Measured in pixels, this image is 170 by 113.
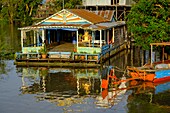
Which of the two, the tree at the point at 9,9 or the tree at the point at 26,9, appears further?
the tree at the point at 9,9

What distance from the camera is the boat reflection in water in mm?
20719

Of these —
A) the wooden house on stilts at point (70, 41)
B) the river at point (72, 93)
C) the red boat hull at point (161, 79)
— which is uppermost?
the wooden house on stilts at point (70, 41)

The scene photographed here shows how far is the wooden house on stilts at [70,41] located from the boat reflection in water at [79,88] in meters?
2.34

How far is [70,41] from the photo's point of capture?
40.7 metres

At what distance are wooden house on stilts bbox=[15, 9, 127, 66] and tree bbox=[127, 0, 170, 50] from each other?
3.36 metres

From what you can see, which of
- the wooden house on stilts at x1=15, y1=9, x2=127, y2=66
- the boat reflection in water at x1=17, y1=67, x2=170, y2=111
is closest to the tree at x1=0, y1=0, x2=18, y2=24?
the wooden house on stilts at x1=15, y1=9, x2=127, y2=66

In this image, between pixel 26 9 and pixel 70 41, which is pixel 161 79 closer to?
pixel 70 41

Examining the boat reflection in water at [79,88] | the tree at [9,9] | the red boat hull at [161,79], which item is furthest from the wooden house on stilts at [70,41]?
the tree at [9,9]

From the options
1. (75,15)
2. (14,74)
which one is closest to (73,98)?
(14,74)

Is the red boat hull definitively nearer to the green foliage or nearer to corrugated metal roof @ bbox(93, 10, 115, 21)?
corrugated metal roof @ bbox(93, 10, 115, 21)

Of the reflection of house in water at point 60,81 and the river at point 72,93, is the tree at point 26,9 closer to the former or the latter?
the reflection of house in water at point 60,81

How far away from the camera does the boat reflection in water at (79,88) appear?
20.7 metres

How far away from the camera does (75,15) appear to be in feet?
114

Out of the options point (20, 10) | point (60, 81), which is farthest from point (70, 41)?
point (20, 10)
